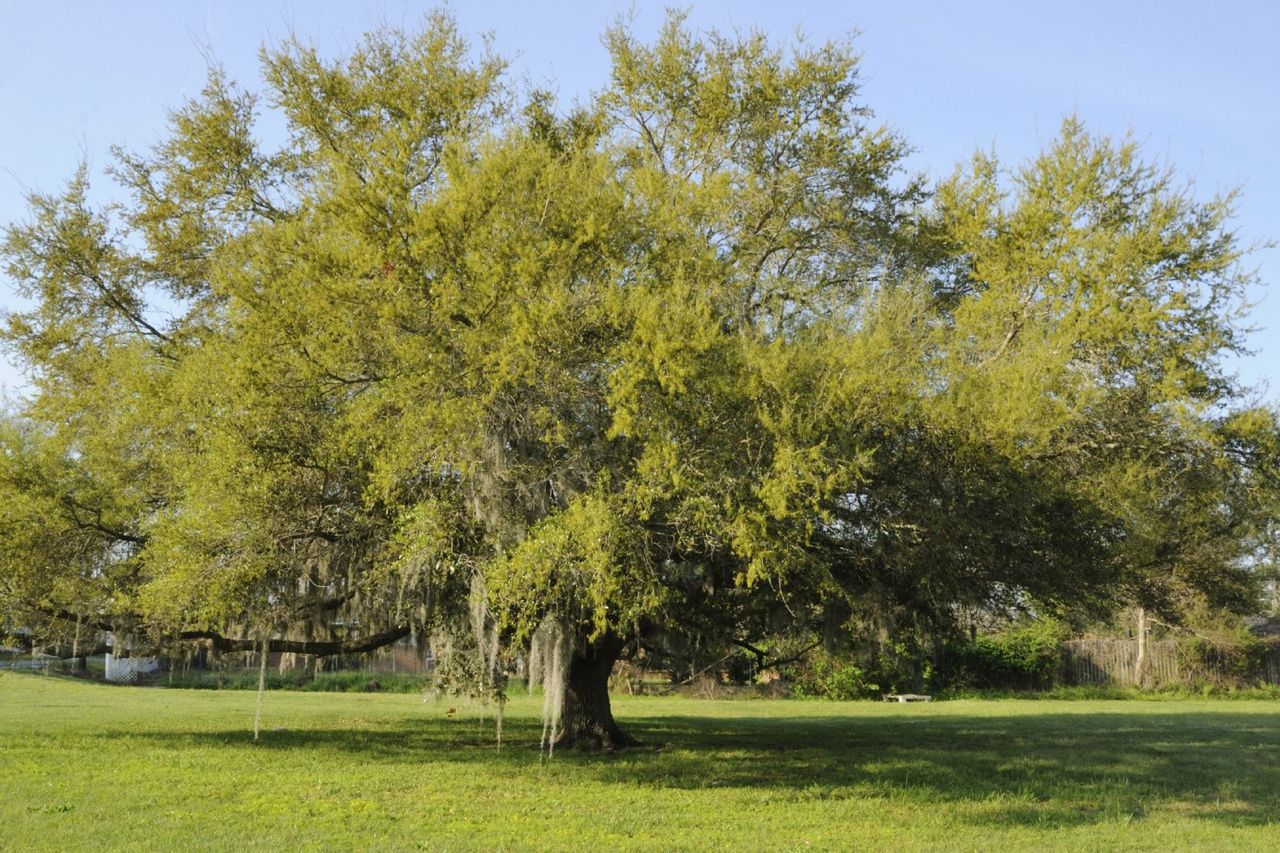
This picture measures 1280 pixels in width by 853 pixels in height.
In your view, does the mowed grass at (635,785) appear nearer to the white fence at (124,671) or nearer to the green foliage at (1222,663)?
the green foliage at (1222,663)

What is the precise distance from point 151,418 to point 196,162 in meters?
3.75

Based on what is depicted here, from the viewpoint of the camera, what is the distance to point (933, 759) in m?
16.2

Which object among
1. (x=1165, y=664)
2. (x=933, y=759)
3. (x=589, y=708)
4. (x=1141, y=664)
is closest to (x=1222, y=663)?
(x=1165, y=664)

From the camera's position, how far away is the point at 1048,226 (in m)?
13.8

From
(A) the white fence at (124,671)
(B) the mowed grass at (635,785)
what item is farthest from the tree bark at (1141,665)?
(A) the white fence at (124,671)

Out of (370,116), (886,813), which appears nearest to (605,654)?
(886,813)

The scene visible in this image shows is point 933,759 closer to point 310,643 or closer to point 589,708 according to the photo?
point 589,708

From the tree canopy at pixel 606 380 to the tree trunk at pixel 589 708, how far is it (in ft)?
0.65

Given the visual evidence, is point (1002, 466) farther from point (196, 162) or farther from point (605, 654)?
point (196, 162)

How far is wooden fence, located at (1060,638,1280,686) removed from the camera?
33.0 metres

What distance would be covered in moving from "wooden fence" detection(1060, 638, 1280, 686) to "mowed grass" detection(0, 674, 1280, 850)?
10835 millimetres

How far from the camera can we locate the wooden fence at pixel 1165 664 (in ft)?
108

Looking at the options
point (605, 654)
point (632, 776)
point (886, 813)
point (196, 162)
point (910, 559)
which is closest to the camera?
point (886, 813)

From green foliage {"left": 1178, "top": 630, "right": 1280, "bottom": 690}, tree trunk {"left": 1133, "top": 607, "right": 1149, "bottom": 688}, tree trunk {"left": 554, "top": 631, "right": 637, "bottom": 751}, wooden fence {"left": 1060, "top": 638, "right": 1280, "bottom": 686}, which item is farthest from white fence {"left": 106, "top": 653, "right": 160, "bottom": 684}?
green foliage {"left": 1178, "top": 630, "right": 1280, "bottom": 690}
